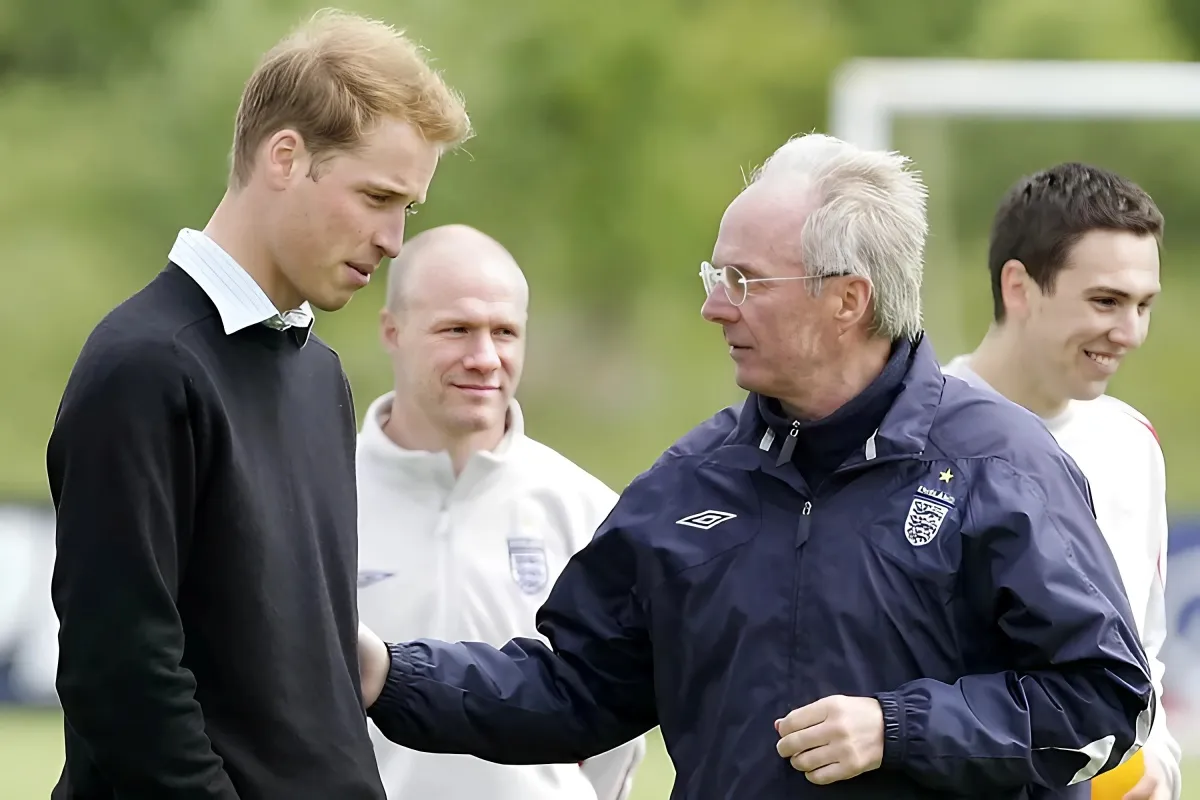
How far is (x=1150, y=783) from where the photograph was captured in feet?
10.0

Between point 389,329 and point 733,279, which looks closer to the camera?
point 733,279

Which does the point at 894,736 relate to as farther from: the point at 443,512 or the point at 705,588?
the point at 443,512

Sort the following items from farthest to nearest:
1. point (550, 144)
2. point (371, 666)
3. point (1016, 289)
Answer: point (550, 144) < point (1016, 289) < point (371, 666)

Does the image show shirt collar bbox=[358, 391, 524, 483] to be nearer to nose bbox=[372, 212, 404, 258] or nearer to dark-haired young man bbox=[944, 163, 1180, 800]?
dark-haired young man bbox=[944, 163, 1180, 800]

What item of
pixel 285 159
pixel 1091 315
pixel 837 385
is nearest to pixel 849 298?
pixel 837 385

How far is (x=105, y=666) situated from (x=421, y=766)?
4.43 feet

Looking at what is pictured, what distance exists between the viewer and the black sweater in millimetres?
1862

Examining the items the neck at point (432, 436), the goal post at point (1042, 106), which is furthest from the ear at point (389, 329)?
the goal post at point (1042, 106)

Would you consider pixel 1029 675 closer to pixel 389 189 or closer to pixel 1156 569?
pixel 389 189

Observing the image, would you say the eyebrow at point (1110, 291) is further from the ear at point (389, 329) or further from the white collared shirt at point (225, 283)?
the white collared shirt at point (225, 283)

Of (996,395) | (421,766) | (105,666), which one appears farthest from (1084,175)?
(105,666)

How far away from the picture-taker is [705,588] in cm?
232

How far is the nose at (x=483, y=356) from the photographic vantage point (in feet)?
11.0

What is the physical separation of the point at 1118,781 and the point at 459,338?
150cm
